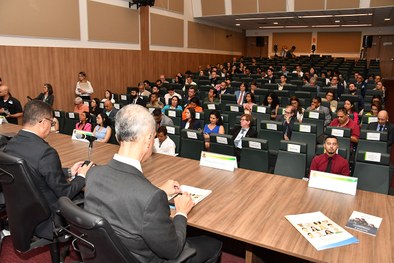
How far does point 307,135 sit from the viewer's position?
5.59 metres

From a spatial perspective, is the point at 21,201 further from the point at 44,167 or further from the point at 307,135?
the point at 307,135

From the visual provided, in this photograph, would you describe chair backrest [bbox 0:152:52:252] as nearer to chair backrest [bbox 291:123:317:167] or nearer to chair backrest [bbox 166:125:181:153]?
chair backrest [bbox 166:125:181:153]

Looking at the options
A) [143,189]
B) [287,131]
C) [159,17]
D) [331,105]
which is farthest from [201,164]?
[159,17]

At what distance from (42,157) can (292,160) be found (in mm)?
3049

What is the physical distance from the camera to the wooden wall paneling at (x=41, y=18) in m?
8.16

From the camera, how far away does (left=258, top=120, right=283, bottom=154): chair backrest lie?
18.9 ft

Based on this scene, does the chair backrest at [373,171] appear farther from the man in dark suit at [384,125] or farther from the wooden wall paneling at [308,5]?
the wooden wall paneling at [308,5]

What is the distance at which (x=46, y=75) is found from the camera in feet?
30.7

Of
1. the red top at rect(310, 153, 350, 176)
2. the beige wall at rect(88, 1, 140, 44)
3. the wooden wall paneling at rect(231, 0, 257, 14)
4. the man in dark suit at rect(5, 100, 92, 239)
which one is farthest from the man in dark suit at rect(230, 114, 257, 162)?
the wooden wall paneling at rect(231, 0, 257, 14)

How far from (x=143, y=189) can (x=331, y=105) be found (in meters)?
7.49

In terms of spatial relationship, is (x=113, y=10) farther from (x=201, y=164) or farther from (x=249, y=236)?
(x=249, y=236)

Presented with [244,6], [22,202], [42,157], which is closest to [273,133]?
[42,157]

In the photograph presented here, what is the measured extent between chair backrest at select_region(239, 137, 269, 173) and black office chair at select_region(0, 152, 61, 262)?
111 inches

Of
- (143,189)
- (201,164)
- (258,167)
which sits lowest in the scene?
(258,167)
